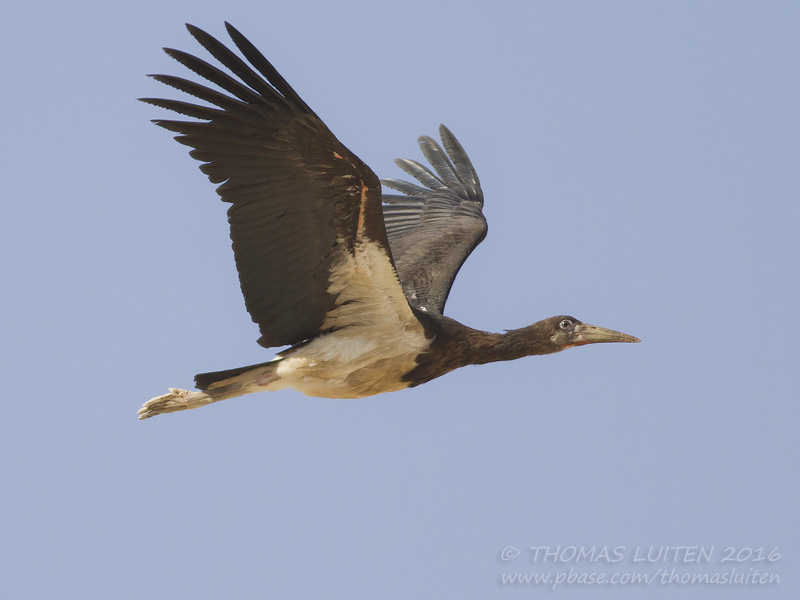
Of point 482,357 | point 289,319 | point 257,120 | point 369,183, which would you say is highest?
point 257,120

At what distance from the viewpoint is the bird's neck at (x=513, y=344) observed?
9.97 metres

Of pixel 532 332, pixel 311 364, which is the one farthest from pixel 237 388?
pixel 532 332

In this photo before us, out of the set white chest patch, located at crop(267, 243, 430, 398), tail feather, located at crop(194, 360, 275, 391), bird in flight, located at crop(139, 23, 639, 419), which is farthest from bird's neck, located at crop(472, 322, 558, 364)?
tail feather, located at crop(194, 360, 275, 391)

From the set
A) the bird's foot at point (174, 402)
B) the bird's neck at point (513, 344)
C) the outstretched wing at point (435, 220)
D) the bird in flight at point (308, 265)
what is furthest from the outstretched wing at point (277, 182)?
the outstretched wing at point (435, 220)

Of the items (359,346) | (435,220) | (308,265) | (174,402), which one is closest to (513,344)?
(359,346)

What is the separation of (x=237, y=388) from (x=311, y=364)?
24.0 inches

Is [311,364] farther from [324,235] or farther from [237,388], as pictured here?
[324,235]

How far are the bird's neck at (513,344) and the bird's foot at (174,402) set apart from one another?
223 centimetres

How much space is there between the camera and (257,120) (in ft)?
26.7

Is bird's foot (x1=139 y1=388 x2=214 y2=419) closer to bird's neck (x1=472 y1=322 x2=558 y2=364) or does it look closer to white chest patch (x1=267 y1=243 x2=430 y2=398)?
white chest patch (x1=267 y1=243 x2=430 y2=398)

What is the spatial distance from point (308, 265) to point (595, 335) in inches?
115

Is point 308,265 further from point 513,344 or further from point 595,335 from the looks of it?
point 595,335

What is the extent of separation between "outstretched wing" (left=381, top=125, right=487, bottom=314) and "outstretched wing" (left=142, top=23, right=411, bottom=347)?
217cm

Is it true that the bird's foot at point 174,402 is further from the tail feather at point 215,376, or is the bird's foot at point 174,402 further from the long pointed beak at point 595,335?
the long pointed beak at point 595,335
